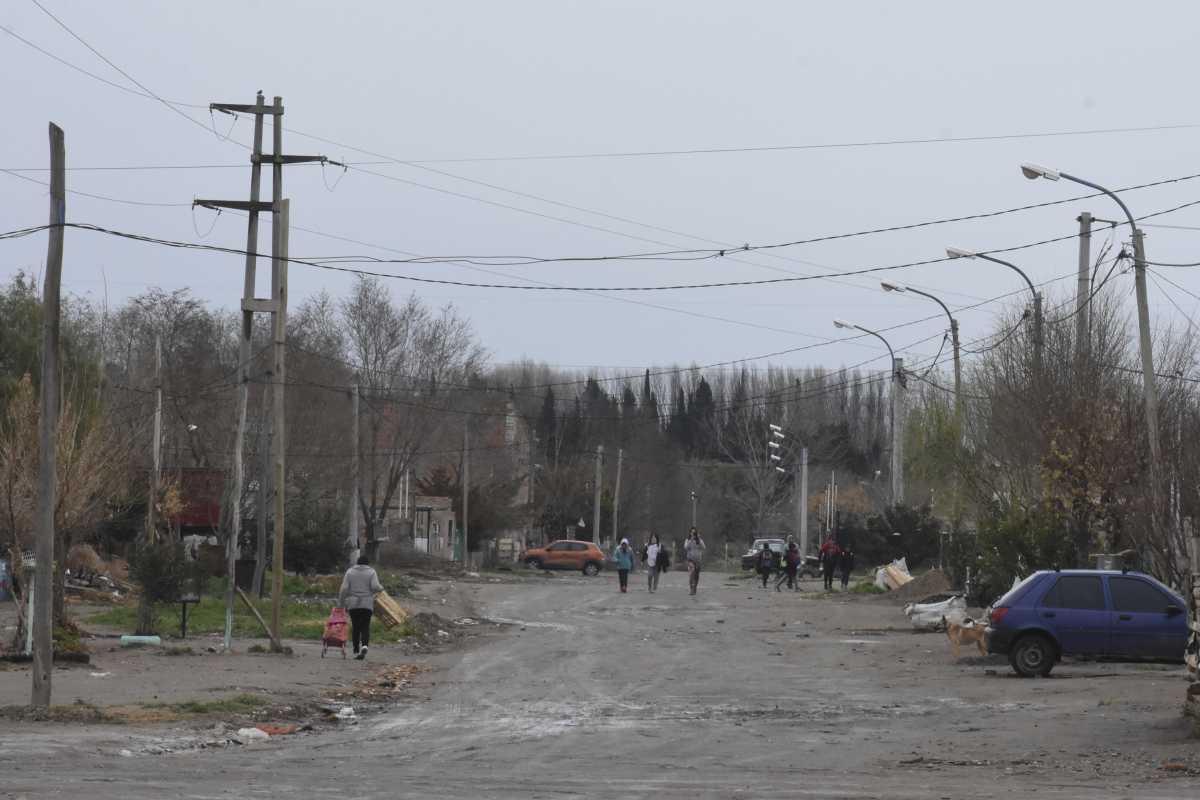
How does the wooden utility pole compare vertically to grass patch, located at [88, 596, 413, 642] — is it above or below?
above

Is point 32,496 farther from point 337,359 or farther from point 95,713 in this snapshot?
point 337,359

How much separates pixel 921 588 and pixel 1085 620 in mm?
22513

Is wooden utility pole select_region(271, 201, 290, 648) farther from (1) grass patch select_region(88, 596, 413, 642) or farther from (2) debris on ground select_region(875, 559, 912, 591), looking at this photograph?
(2) debris on ground select_region(875, 559, 912, 591)

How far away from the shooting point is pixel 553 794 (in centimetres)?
1145

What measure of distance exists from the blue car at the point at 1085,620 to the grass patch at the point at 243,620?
1209 centimetres

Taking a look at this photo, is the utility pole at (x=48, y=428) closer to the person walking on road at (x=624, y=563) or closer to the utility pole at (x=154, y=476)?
the utility pole at (x=154, y=476)

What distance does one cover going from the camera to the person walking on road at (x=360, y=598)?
82.1 ft

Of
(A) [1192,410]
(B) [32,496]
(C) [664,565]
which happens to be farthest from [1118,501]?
(C) [664,565]

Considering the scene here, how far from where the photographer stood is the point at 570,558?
241 ft

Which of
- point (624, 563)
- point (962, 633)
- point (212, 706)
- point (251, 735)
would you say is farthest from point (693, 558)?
point (251, 735)

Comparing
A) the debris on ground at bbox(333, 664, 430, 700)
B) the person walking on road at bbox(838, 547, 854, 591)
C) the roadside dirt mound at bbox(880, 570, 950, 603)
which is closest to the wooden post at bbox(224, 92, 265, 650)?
the debris on ground at bbox(333, 664, 430, 700)

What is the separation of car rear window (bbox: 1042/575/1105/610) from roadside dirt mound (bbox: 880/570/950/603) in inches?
819

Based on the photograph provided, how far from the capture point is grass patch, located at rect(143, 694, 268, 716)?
678 inches

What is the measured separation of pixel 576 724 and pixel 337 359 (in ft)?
165
